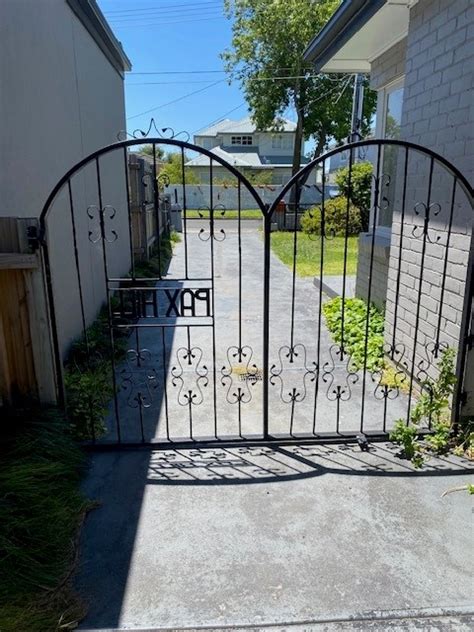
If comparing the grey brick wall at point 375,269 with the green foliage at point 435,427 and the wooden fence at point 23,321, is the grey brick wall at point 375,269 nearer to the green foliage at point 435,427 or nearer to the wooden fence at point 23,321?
the green foliage at point 435,427

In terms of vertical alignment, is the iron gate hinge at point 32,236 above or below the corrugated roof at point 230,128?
below

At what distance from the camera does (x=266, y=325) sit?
297 cm

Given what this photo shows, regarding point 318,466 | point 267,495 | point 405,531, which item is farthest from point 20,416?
point 405,531

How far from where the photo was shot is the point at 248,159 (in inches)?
1435

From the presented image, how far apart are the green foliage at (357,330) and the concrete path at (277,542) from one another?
1497mm

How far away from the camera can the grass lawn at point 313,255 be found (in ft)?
29.8

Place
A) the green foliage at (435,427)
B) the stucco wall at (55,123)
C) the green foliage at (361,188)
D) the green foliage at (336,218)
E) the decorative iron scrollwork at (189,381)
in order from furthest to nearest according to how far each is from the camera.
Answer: the green foliage at (361,188) < the green foliage at (336,218) < the decorative iron scrollwork at (189,381) < the stucco wall at (55,123) < the green foliage at (435,427)

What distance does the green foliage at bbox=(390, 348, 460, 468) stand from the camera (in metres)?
2.98

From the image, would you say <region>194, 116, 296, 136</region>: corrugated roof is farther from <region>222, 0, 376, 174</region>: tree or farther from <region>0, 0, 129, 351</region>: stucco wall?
<region>0, 0, 129, 351</region>: stucco wall

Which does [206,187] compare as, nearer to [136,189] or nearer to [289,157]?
[289,157]

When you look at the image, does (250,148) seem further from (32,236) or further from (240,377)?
(32,236)

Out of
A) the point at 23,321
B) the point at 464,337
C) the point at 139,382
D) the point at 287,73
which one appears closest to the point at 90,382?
the point at 139,382

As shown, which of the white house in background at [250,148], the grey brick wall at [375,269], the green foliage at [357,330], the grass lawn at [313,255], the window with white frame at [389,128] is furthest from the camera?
the white house in background at [250,148]

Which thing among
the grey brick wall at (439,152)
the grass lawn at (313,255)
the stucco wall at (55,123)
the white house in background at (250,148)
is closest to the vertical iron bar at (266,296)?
the grey brick wall at (439,152)
